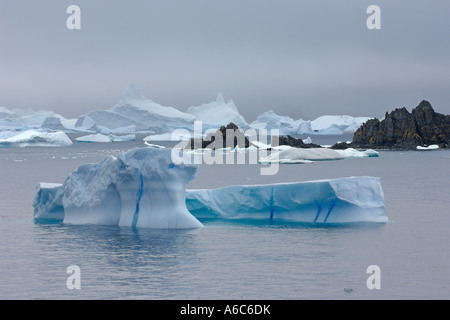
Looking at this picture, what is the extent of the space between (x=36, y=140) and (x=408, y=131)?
42034mm

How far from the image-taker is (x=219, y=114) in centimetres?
12094

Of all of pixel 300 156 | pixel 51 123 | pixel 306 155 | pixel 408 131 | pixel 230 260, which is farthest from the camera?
pixel 51 123

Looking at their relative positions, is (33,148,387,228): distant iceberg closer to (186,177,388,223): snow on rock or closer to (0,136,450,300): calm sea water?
(186,177,388,223): snow on rock

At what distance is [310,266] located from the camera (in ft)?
36.6

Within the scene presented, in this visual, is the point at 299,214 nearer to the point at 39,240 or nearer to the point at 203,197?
the point at 203,197

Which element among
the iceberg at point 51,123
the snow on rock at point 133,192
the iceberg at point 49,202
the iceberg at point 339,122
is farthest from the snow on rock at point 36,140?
the iceberg at point 339,122

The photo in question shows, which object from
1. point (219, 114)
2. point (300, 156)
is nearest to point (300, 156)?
point (300, 156)

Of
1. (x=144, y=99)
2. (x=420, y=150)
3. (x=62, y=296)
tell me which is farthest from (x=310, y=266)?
(x=144, y=99)

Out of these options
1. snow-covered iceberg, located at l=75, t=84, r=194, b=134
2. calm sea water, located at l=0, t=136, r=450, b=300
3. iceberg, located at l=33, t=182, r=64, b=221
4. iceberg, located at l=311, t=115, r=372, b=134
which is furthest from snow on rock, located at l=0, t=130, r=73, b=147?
iceberg, located at l=311, t=115, r=372, b=134

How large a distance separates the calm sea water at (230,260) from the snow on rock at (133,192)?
42 cm

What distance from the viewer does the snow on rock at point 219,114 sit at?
11731 centimetres

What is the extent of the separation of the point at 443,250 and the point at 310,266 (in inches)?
125

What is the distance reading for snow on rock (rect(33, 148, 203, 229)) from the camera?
573 inches

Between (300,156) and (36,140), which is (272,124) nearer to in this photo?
(36,140)
